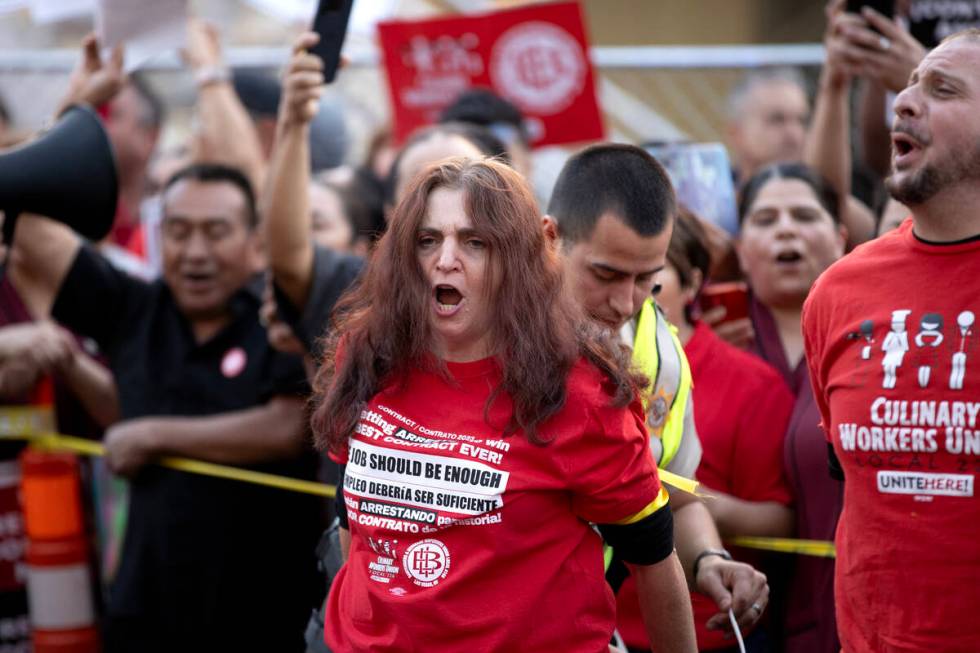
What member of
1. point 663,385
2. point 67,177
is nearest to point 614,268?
point 663,385

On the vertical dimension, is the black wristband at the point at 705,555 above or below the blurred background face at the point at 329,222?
below

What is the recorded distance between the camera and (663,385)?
3.10 m

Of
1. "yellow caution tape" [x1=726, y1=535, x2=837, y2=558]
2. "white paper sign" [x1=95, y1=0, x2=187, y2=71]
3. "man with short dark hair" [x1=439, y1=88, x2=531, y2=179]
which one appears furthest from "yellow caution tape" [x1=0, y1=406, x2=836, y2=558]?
"man with short dark hair" [x1=439, y1=88, x2=531, y2=179]

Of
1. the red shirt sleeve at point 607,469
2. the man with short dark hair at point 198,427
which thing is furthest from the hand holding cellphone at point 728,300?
the red shirt sleeve at point 607,469

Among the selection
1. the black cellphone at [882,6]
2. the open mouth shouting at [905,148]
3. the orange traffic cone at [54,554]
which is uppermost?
the black cellphone at [882,6]

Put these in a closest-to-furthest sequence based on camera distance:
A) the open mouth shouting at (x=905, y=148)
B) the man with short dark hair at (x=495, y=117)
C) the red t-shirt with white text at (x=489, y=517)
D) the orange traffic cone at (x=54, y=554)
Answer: the red t-shirt with white text at (x=489, y=517)
the open mouth shouting at (x=905, y=148)
the orange traffic cone at (x=54, y=554)
the man with short dark hair at (x=495, y=117)

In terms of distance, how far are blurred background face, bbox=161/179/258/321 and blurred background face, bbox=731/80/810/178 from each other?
2.55 m

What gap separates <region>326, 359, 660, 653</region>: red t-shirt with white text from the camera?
102 inches

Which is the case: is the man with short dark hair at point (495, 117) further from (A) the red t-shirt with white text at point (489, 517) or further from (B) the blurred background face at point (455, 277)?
(A) the red t-shirt with white text at point (489, 517)

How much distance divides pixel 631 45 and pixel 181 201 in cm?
550

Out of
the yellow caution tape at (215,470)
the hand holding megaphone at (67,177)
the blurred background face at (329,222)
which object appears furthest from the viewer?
the blurred background face at (329,222)

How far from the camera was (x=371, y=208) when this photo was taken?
19.2 feet

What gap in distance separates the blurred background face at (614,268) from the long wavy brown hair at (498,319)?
0.24m

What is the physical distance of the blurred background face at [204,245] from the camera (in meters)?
4.88
